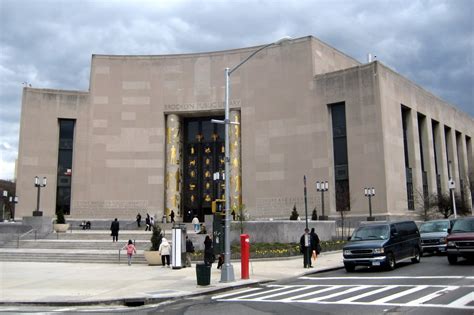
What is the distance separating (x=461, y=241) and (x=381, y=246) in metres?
3.38

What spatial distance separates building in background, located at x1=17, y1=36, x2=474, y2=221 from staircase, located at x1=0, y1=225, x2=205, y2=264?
15.6 m

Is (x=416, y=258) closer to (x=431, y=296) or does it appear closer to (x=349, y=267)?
(x=349, y=267)

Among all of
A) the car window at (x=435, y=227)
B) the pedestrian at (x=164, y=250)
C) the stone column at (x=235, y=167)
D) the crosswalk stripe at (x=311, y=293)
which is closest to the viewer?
the crosswalk stripe at (x=311, y=293)

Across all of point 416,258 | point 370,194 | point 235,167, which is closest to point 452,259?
point 416,258

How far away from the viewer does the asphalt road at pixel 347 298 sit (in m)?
12.1

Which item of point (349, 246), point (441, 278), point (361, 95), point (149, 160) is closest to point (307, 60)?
point (361, 95)

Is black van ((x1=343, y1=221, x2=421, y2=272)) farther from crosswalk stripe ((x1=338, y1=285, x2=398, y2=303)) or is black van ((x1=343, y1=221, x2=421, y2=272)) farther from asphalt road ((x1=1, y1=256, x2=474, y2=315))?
crosswalk stripe ((x1=338, y1=285, x2=398, y2=303))

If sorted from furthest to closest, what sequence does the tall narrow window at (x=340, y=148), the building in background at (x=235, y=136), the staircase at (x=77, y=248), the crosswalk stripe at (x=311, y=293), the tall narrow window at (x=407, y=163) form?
1. the tall narrow window at (x=407, y=163)
2. the tall narrow window at (x=340, y=148)
3. the building in background at (x=235, y=136)
4. the staircase at (x=77, y=248)
5. the crosswalk stripe at (x=311, y=293)

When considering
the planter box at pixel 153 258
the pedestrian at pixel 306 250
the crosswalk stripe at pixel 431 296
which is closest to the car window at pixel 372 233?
the pedestrian at pixel 306 250

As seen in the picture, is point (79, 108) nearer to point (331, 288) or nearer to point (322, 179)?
point (322, 179)

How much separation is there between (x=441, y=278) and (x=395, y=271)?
3609 millimetres

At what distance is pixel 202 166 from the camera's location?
58.5 meters

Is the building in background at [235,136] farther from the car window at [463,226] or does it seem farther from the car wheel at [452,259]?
the car wheel at [452,259]

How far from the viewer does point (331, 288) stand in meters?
16.6
